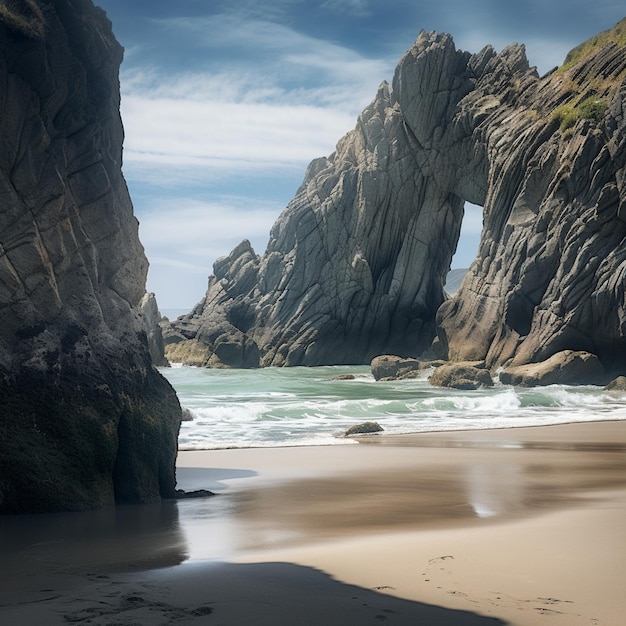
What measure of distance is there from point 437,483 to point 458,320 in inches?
1487

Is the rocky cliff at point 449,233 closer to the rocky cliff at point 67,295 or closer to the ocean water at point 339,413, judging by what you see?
the ocean water at point 339,413

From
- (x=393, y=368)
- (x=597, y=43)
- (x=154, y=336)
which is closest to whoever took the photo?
(x=393, y=368)

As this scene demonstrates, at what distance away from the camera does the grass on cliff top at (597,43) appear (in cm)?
4454

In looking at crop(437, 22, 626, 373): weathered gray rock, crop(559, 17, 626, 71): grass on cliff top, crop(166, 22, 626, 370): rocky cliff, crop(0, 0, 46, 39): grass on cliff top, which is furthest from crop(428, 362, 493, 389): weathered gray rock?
crop(0, 0, 46, 39): grass on cliff top

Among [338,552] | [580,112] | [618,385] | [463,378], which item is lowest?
[338,552]

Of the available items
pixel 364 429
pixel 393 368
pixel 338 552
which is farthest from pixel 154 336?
pixel 338 552

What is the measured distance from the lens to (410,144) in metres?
58.3

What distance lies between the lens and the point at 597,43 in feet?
154

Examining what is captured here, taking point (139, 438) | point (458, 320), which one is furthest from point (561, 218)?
point (139, 438)

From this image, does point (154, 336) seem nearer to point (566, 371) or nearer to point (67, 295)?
point (566, 371)

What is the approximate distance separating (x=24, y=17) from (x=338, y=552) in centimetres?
607

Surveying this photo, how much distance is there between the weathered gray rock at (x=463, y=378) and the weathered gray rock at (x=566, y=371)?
5.00 ft

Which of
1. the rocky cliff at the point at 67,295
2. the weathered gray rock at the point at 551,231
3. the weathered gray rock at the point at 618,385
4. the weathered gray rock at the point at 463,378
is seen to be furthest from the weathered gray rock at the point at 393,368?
the rocky cliff at the point at 67,295

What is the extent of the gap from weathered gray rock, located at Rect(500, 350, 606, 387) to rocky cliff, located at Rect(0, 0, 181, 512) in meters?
29.6
